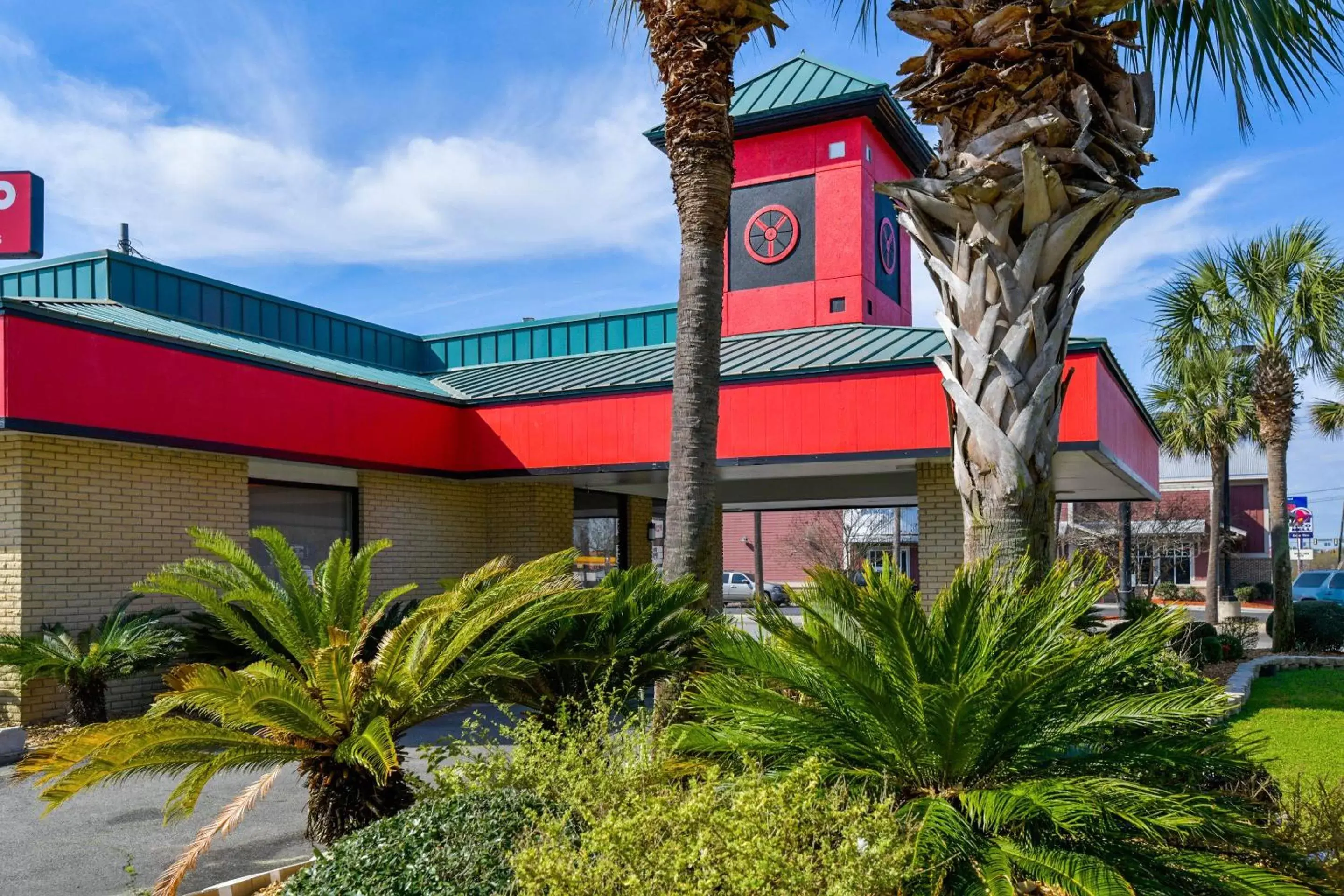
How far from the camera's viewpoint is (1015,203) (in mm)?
6242

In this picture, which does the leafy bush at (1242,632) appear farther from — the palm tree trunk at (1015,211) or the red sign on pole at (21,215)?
the red sign on pole at (21,215)

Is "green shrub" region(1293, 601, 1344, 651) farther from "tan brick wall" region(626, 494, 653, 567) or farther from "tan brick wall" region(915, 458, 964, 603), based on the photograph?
"tan brick wall" region(626, 494, 653, 567)

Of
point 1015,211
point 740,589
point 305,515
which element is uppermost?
point 1015,211

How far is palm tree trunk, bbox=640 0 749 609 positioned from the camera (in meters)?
8.34

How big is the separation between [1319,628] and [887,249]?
1131 centimetres

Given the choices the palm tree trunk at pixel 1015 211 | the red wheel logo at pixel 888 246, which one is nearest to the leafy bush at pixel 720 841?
the palm tree trunk at pixel 1015 211

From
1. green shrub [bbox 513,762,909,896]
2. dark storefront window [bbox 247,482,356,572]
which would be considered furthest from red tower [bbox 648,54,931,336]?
green shrub [bbox 513,762,909,896]

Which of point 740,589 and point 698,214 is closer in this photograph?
point 698,214

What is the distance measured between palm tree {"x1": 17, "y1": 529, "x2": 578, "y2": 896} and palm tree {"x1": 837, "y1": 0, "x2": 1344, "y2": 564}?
311 cm

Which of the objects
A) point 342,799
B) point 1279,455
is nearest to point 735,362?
point 342,799

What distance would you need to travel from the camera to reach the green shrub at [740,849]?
348 cm

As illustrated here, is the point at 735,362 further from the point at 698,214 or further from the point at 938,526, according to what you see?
the point at 698,214

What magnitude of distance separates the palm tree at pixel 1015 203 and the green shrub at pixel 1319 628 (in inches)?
661

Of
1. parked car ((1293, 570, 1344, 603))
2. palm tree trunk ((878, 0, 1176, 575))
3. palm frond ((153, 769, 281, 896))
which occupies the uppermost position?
palm tree trunk ((878, 0, 1176, 575))
